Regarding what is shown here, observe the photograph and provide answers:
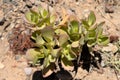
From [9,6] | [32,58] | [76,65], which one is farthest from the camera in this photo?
[9,6]

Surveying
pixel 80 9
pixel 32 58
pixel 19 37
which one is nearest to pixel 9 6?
pixel 19 37

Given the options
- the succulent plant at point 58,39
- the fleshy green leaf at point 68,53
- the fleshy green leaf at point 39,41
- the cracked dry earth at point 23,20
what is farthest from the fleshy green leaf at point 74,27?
the cracked dry earth at point 23,20

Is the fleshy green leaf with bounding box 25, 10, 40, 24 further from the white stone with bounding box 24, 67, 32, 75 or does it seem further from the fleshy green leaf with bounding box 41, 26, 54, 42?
the white stone with bounding box 24, 67, 32, 75

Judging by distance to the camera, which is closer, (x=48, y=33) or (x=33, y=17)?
(x=48, y=33)

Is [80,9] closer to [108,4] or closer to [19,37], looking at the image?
[108,4]

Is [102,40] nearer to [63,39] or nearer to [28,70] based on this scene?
[63,39]

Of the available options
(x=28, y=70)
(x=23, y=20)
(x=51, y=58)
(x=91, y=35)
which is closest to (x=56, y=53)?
(x=51, y=58)

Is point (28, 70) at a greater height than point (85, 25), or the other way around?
point (85, 25)

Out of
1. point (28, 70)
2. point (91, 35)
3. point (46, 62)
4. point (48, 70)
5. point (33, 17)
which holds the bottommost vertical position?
point (28, 70)
